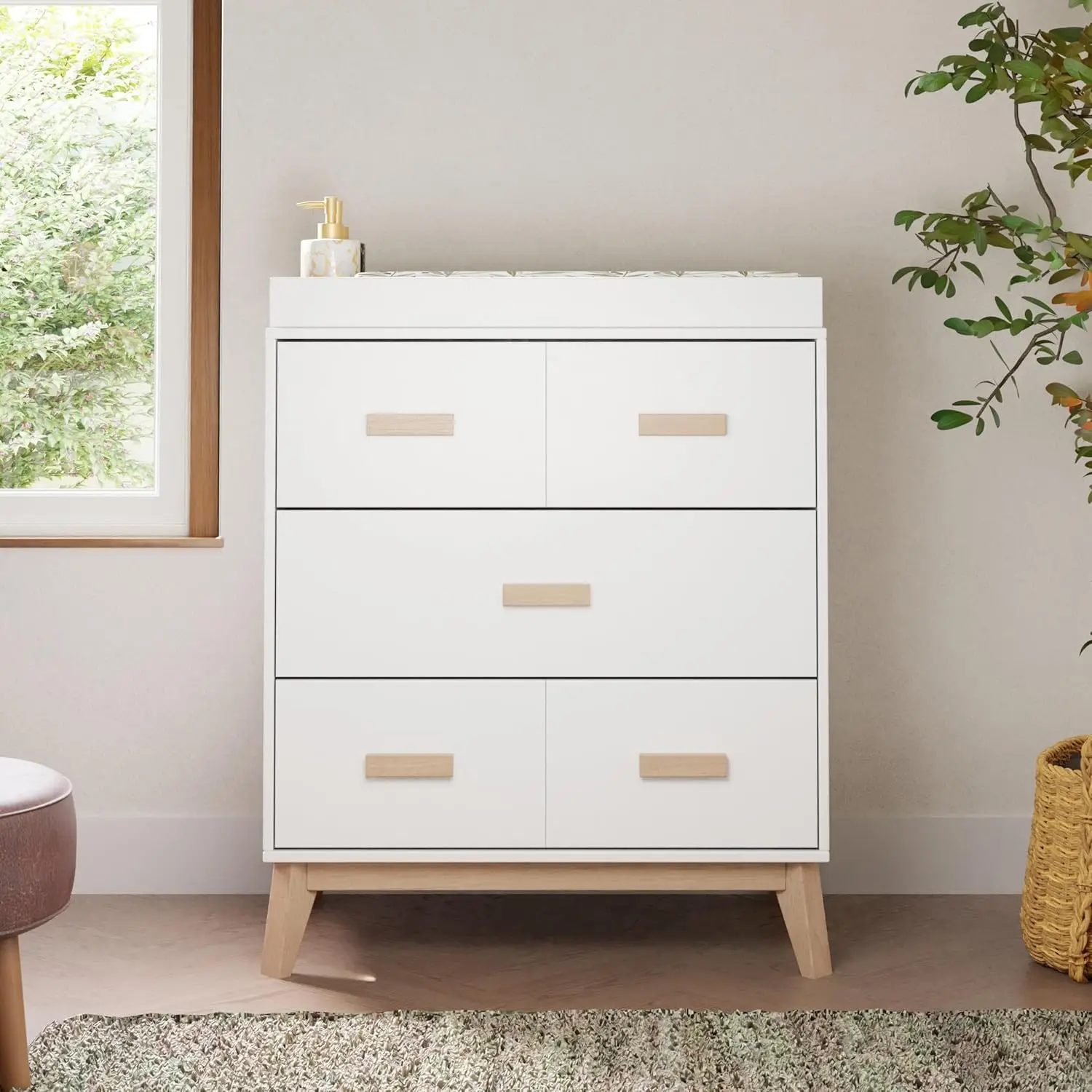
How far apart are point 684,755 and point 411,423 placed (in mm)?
696

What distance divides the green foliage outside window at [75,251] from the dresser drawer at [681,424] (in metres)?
1.02

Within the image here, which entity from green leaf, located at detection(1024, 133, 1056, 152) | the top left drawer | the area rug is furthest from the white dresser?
green leaf, located at detection(1024, 133, 1056, 152)

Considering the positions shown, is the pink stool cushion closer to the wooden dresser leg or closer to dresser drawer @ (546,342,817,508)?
the wooden dresser leg

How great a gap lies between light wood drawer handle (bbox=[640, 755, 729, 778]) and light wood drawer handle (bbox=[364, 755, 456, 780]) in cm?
32

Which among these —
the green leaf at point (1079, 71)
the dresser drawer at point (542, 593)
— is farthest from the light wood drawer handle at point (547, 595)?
the green leaf at point (1079, 71)

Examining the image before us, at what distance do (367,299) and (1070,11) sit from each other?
160 centimetres

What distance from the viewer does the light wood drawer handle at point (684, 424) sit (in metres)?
1.71

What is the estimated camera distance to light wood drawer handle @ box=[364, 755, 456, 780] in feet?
5.61

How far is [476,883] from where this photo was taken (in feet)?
5.72

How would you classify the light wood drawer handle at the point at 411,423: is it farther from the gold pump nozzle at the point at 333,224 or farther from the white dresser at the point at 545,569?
the gold pump nozzle at the point at 333,224

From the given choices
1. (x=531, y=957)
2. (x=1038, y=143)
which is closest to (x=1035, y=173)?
(x=1038, y=143)

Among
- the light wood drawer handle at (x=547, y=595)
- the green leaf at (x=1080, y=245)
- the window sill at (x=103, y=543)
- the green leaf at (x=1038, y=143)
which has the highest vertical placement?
the green leaf at (x=1038, y=143)

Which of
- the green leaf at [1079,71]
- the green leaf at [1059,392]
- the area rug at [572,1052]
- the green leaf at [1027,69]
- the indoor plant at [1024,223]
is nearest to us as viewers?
the area rug at [572,1052]

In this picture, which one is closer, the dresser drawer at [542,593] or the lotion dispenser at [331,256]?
the dresser drawer at [542,593]
